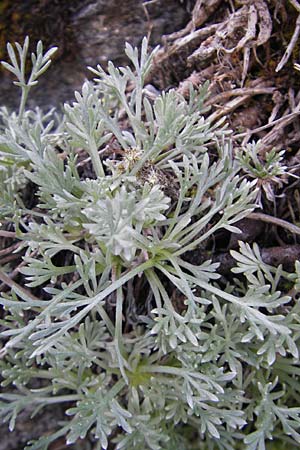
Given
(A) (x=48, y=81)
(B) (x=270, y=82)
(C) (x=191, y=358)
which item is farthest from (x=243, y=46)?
(C) (x=191, y=358)

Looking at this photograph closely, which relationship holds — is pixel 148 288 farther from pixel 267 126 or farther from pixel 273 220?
pixel 267 126

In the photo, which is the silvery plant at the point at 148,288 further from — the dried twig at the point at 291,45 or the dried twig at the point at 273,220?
the dried twig at the point at 291,45

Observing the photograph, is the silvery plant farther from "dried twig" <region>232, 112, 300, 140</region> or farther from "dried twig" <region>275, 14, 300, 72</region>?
"dried twig" <region>275, 14, 300, 72</region>

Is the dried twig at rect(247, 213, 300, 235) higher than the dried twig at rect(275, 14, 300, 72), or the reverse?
the dried twig at rect(275, 14, 300, 72)

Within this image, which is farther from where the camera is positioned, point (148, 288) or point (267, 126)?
point (148, 288)

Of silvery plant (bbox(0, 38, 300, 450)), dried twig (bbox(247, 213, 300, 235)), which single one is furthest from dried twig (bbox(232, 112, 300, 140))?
dried twig (bbox(247, 213, 300, 235))

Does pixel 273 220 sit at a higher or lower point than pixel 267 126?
lower

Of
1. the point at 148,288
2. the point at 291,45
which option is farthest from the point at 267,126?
the point at 148,288

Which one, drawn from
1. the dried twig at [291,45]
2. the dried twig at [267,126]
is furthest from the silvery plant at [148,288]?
the dried twig at [291,45]

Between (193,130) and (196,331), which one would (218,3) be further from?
(196,331)
